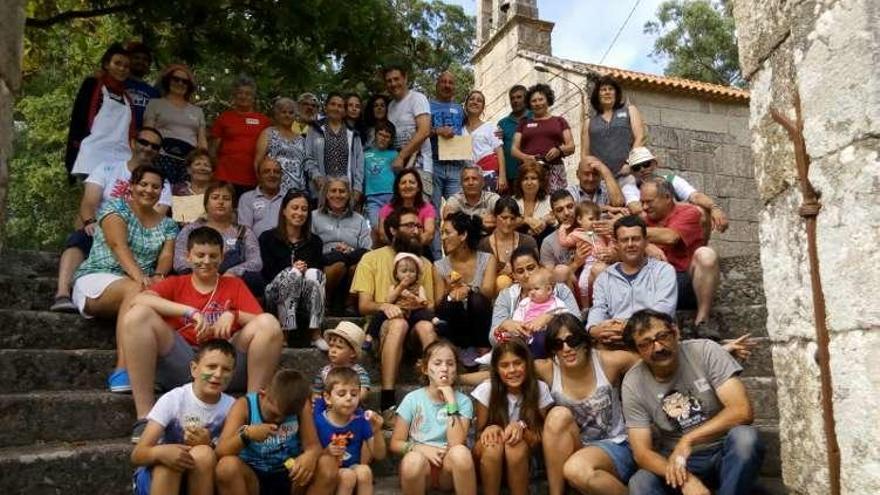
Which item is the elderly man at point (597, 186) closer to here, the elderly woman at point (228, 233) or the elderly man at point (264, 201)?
the elderly man at point (264, 201)

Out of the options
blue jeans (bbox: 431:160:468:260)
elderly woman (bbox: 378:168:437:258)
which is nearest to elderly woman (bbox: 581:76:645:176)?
blue jeans (bbox: 431:160:468:260)

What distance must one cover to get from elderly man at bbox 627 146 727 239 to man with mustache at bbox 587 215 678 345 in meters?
→ 0.97

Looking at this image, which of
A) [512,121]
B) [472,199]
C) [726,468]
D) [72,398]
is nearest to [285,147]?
[472,199]

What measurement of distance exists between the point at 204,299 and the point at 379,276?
1188mm

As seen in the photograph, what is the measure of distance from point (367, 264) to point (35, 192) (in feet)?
45.0

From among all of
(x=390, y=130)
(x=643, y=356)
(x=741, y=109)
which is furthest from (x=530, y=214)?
(x=741, y=109)

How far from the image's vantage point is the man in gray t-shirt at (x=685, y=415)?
2.92 meters

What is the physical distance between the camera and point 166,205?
4.49 meters

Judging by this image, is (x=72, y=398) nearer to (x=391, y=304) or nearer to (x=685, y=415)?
(x=391, y=304)

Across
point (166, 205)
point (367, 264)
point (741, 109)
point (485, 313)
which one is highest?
point (741, 109)

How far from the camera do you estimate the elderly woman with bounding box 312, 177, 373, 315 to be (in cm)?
491

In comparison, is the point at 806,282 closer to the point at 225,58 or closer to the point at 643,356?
the point at 643,356

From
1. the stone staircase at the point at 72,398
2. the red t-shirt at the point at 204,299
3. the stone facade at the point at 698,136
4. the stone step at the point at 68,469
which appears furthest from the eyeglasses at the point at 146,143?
the stone facade at the point at 698,136

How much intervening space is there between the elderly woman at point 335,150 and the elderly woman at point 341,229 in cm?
52
